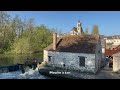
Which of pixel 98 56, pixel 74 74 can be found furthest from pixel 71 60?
pixel 98 56

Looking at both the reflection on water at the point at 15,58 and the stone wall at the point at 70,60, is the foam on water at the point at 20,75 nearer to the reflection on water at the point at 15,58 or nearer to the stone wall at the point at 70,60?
the reflection on water at the point at 15,58

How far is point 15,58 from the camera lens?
17.7 feet

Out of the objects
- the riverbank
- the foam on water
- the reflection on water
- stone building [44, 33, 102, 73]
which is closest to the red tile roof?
stone building [44, 33, 102, 73]

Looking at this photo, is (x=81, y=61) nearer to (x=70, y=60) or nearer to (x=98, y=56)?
(x=70, y=60)

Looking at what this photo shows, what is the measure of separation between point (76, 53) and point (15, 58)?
1.27 m

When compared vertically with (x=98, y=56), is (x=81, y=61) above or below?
below

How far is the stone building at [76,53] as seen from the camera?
5.44 meters

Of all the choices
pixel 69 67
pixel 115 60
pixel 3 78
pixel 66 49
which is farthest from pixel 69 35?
pixel 3 78

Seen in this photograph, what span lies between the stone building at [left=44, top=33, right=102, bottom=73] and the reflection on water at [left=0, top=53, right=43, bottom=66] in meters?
0.15

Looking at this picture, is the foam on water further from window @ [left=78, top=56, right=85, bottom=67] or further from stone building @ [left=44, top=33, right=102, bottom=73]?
window @ [left=78, top=56, right=85, bottom=67]

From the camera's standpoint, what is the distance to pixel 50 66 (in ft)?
17.7

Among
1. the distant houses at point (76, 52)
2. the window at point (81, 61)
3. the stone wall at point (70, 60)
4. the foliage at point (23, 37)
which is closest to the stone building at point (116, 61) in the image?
the distant houses at point (76, 52)

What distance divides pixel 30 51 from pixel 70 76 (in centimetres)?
102
